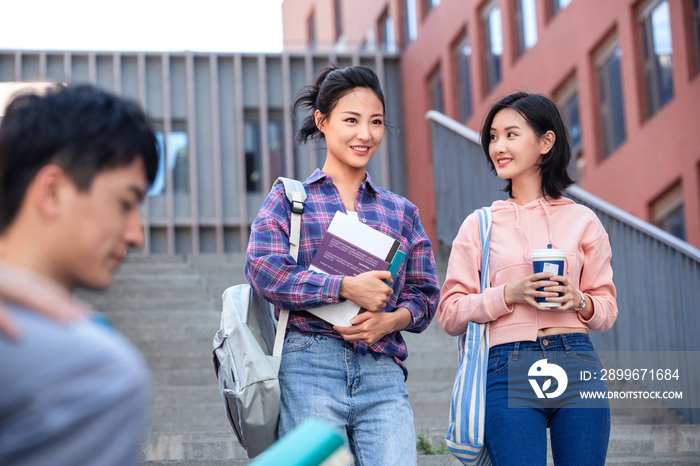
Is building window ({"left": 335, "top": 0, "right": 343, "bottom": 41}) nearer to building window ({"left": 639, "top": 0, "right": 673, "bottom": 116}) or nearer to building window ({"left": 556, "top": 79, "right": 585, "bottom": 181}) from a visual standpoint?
building window ({"left": 556, "top": 79, "right": 585, "bottom": 181})

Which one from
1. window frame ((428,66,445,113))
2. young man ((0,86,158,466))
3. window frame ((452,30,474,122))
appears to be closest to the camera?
young man ((0,86,158,466))

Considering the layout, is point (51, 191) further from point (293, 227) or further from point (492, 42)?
point (492, 42)

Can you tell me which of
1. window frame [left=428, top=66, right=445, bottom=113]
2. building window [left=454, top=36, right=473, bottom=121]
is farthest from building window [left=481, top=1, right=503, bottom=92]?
window frame [left=428, top=66, right=445, bottom=113]

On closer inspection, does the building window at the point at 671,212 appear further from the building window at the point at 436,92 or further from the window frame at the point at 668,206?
the building window at the point at 436,92

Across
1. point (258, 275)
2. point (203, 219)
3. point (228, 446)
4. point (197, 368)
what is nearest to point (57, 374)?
point (258, 275)

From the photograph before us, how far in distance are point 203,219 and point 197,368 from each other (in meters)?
12.7

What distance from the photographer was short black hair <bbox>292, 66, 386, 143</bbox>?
9.06 feet

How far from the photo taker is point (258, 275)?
2.48m

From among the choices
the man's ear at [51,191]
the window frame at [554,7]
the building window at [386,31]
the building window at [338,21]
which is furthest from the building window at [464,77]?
the man's ear at [51,191]

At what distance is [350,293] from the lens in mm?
2410

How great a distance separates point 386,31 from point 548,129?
19074 millimetres

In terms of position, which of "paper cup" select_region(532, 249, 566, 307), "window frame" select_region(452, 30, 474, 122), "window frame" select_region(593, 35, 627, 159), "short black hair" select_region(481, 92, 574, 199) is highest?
"window frame" select_region(452, 30, 474, 122)

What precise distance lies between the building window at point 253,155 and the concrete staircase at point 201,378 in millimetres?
9873

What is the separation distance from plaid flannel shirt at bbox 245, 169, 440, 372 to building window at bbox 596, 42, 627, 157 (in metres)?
10.1
